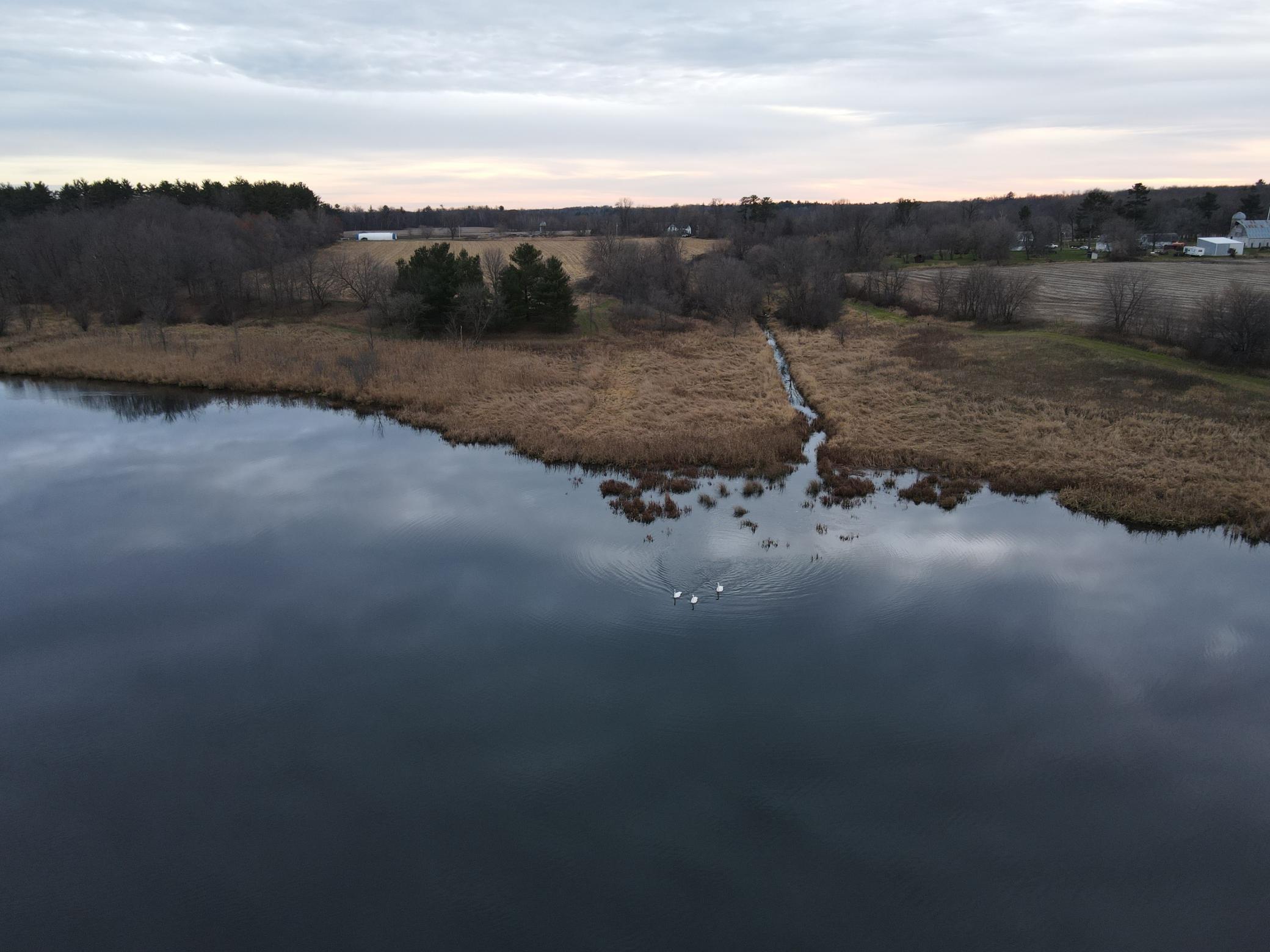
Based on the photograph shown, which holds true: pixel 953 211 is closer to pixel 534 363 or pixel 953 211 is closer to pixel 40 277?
pixel 534 363

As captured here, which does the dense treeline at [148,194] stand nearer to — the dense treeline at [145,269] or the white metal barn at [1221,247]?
the dense treeline at [145,269]

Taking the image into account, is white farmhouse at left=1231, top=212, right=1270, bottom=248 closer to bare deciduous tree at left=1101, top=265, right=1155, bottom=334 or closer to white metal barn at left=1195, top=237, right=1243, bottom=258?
white metal barn at left=1195, top=237, right=1243, bottom=258

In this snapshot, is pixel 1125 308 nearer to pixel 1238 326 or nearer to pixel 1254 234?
pixel 1238 326

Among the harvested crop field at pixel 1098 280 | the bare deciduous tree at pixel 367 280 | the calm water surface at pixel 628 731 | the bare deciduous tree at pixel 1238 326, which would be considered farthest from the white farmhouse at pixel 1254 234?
the bare deciduous tree at pixel 367 280

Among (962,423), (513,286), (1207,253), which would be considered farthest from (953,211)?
(962,423)

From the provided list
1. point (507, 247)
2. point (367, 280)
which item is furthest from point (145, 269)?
point (507, 247)

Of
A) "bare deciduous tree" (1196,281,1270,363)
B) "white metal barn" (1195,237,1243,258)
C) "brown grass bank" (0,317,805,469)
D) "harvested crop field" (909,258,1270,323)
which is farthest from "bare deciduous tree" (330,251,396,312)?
"white metal barn" (1195,237,1243,258)
